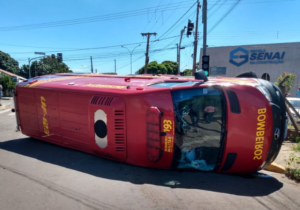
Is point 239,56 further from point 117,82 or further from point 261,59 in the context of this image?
point 117,82

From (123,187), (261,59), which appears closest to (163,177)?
(123,187)

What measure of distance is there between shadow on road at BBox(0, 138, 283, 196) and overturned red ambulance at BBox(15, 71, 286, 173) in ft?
0.48

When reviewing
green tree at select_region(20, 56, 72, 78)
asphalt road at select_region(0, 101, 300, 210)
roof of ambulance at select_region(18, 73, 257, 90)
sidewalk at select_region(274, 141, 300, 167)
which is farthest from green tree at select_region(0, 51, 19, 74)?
sidewalk at select_region(274, 141, 300, 167)

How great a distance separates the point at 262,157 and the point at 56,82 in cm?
527

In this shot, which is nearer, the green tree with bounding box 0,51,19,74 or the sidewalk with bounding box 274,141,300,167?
the sidewalk with bounding box 274,141,300,167

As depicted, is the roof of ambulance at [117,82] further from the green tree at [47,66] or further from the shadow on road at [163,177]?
the green tree at [47,66]

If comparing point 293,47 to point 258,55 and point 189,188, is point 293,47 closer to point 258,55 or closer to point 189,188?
point 258,55

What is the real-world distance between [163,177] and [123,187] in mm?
822

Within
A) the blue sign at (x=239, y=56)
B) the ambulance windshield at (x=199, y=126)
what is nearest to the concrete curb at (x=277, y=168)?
the ambulance windshield at (x=199, y=126)

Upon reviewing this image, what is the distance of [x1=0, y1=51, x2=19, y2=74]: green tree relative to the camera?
6153 centimetres

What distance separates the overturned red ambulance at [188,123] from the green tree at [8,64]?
69.7m

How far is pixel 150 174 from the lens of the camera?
4.33 meters

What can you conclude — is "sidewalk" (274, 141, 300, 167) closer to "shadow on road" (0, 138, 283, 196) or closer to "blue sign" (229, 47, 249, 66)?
"shadow on road" (0, 138, 283, 196)

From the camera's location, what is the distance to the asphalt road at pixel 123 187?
328 centimetres
